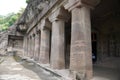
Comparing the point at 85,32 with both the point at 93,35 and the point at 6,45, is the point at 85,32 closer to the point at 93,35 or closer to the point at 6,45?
the point at 93,35

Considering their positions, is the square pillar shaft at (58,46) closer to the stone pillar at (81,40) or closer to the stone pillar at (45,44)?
the stone pillar at (81,40)

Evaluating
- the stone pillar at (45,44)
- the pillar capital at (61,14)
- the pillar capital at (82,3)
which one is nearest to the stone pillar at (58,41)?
the pillar capital at (61,14)

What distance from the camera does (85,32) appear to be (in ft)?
20.5

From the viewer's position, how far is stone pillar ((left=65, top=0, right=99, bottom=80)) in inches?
235

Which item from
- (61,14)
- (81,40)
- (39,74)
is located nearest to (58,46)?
(61,14)

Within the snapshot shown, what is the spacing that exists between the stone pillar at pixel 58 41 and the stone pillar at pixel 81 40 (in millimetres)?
2231

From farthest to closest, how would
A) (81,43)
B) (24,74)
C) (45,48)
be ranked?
1. (45,48)
2. (24,74)
3. (81,43)

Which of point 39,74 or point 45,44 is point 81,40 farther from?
point 45,44

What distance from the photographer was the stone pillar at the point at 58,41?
28.4 feet

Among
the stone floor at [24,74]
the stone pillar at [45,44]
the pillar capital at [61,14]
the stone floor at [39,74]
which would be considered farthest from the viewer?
the stone pillar at [45,44]

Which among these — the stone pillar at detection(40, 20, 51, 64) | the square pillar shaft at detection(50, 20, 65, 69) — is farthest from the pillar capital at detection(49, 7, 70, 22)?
the stone pillar at detection(40, 20, 51, 64)

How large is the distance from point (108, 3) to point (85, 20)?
3.49 m

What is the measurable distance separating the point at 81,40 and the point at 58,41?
279 cm

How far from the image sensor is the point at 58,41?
8773mm
